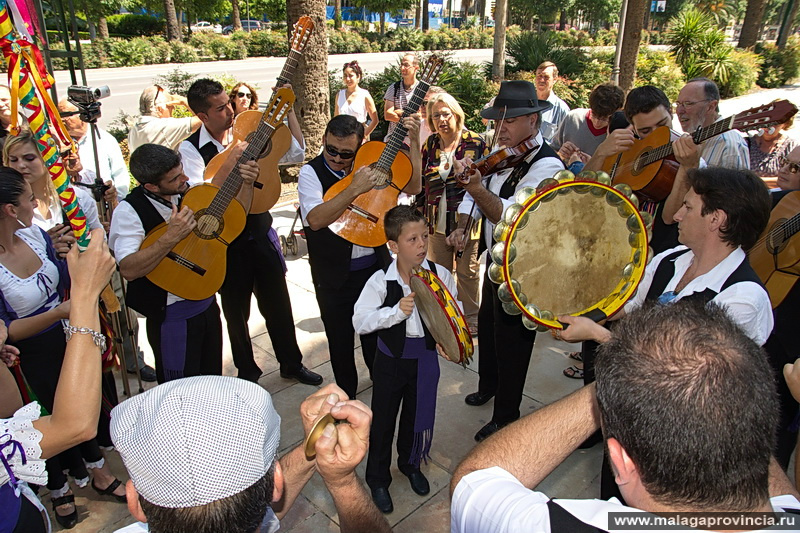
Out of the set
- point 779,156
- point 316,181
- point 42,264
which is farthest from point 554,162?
point 779,156

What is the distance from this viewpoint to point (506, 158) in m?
3.51

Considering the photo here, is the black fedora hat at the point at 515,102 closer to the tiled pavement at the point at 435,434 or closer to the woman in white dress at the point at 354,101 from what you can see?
the tiled pavement at the point at 435,434

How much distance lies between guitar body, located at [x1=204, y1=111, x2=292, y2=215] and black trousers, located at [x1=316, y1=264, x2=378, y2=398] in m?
0.79

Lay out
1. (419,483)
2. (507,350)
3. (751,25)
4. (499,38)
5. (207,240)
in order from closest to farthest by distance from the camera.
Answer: (419,483) → (207,240) → (507,350) → (499,38) → (751,25)

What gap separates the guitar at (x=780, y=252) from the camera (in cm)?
307

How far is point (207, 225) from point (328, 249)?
82cm

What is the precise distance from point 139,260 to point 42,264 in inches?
20.0

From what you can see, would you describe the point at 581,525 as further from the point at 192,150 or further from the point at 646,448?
the point at 192,150

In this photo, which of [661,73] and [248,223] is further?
[661,73]

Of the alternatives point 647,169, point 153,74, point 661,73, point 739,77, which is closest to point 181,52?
point 153,74

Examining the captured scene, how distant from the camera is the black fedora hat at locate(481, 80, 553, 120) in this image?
3586mm

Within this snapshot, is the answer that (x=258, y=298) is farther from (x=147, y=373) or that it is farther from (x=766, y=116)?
(x=766, y=116)

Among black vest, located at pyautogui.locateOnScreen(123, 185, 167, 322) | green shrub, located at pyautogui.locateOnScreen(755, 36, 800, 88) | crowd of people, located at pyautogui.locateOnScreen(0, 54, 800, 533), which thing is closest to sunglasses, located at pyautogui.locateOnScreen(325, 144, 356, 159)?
crowd of people, located at pyautogui.locateOnScreen(0, 54, 800, 533)

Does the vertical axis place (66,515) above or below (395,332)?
below
